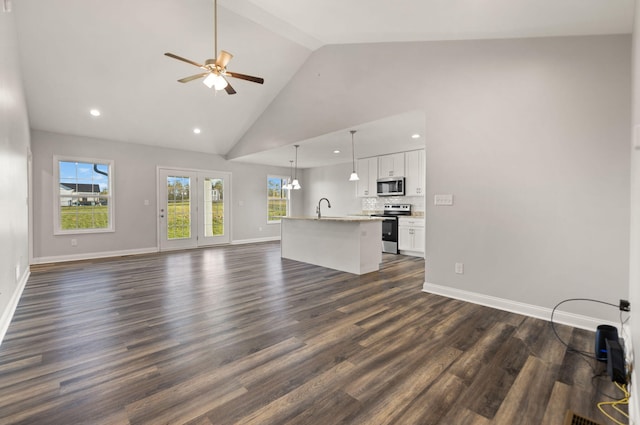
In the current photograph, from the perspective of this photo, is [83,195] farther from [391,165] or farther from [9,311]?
[391,165]

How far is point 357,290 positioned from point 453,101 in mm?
2580

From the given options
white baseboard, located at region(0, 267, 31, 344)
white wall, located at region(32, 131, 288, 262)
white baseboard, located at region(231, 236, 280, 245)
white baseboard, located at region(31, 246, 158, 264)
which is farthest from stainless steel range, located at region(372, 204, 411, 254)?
white baseboard, located at region(0, 267, 31, 344)

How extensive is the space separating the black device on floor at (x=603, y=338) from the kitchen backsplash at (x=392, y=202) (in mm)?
4607

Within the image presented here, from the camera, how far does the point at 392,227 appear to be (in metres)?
6.75

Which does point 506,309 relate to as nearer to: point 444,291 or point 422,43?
point 444,291

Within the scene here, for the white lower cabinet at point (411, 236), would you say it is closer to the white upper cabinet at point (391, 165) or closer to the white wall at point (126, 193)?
the white upper cabinet at point (391, 165)

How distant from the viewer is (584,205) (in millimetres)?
2693

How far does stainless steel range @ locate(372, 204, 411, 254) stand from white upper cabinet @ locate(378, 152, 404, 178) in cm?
78

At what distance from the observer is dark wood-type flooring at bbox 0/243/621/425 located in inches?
63.4

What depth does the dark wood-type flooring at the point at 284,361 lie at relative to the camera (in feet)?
5.28

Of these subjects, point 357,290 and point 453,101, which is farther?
point 357,290

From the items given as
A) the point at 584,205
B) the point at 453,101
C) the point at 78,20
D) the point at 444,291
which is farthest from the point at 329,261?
the point at 78,20

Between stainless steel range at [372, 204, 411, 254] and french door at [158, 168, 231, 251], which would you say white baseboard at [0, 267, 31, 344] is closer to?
french door at [158, 168, 231, 251]

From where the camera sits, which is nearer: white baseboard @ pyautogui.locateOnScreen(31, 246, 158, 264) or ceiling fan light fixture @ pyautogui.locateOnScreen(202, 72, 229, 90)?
ceiling fan light fixture @ pyautogui.locateOnScreen(202, 72, 229, 90)
